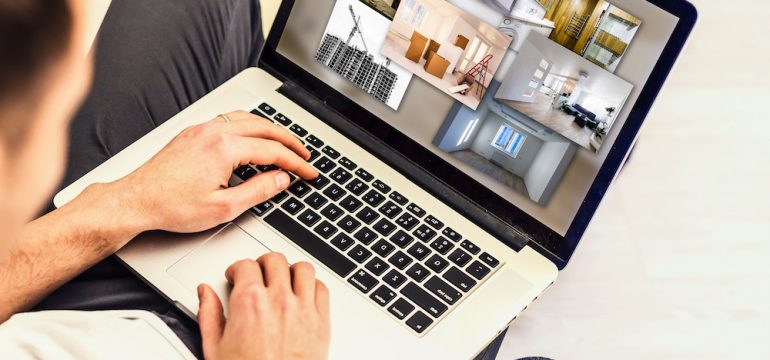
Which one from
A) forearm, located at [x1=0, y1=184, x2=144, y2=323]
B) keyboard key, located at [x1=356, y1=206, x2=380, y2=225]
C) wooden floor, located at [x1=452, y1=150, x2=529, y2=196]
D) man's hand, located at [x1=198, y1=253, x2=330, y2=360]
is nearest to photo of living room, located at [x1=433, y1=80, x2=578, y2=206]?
wooden floor, located at [x1=452, y1=150, x2=529, y2=196]

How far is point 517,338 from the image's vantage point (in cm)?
85

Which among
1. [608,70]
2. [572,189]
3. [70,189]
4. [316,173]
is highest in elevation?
[608,70]

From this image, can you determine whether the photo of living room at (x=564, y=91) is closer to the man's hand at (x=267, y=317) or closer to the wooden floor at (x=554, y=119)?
the wooden floor at (x=554, y=119)

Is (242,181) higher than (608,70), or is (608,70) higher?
(608,70)

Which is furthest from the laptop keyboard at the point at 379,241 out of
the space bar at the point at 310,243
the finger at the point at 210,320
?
the finger at the point at 210,320

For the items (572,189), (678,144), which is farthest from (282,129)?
(678,144)

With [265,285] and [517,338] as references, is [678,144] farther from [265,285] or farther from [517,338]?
[265,285]

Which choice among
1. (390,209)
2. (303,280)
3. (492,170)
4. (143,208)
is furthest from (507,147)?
(143,208)

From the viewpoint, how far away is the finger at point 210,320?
70 cm

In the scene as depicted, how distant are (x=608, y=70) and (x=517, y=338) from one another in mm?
301

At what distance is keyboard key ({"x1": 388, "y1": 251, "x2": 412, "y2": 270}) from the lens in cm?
76

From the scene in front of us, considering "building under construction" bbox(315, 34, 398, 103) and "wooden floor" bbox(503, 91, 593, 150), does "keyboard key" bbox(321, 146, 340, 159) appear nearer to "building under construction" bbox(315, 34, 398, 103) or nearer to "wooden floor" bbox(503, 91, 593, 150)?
"building under construction" bbox(315, 34, 398, 103)

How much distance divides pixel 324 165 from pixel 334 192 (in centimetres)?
4

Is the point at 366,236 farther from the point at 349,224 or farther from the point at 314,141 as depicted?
the point at 314,141
